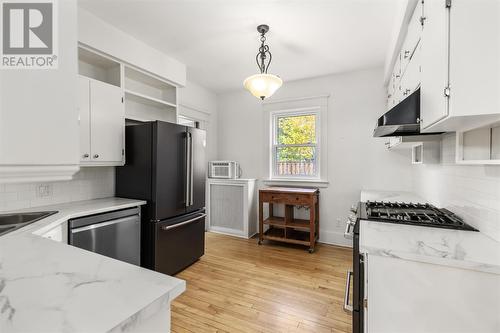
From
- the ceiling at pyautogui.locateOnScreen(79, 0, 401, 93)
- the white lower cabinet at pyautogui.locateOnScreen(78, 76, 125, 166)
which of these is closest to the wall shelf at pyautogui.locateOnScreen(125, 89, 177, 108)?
the white lower cabinet at pyautogui.locateOnScreen(78, 76, 125, 166)

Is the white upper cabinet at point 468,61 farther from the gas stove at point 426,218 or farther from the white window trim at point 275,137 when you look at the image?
the white window trim at point 275,137

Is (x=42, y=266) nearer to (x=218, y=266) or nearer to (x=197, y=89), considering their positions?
(x=218, y=266)

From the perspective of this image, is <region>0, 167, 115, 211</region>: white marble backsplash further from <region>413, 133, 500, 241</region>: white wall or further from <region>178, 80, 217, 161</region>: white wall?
<region>413, 133, 500, 241</region>: white wall

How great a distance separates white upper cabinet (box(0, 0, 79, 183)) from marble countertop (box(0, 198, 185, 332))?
32 centimetres

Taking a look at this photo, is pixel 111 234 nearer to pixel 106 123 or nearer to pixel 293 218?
pixel 106 123

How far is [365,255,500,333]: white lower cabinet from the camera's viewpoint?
1006mm

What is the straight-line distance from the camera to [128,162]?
2.62 metres

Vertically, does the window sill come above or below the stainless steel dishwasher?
above

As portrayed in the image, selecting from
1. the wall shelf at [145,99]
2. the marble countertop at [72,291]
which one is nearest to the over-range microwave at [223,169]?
the wall shelf at [145,99]

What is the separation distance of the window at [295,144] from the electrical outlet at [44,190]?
9.76ft

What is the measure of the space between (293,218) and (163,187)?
7.26 ft

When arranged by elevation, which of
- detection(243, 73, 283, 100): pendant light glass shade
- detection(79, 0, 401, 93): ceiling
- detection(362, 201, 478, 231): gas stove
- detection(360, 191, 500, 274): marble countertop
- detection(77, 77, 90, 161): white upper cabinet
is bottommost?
detection(360, 191, 500, 274): marble countertop

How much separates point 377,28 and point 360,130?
144 cm

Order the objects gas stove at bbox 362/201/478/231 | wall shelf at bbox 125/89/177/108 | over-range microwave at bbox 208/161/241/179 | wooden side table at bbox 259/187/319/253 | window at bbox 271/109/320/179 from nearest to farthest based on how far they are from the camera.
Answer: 1. gas stove at bbox 362/201/478/231
2. wall shelf at bbox 125/89/177/108
3. wooden side table at bbox 259/187/319/253
4. window at bbox 271/109/320/179
5. over-range microwave at bbox 208/161/241/179
